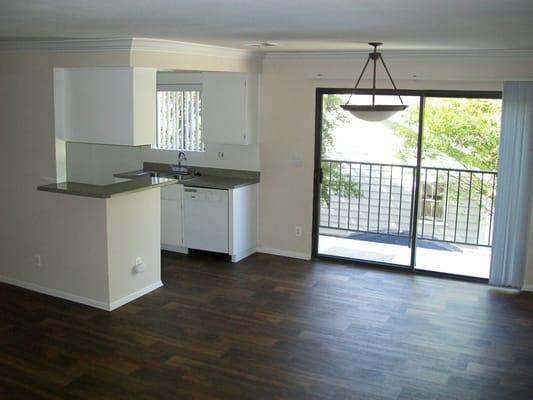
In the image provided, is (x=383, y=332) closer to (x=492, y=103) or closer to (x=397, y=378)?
(x=397, y=378)

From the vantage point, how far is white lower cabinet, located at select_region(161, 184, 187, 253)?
23.0 feet

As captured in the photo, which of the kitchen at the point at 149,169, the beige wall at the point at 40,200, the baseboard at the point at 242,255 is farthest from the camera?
the baseboard at the point at 242,255

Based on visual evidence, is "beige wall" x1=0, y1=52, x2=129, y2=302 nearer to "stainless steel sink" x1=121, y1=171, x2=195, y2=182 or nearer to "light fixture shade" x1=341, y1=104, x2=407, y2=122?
"stainless steel sink" x1=121, y1=171, x2=195, y2=182

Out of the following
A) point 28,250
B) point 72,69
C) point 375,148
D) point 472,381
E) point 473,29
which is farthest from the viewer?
point 375,148

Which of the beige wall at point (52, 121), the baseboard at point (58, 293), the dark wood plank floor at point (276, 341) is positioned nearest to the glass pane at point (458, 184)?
the beige wall at point (52, 121)

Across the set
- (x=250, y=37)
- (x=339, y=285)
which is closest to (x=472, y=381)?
(x=339, y=285)

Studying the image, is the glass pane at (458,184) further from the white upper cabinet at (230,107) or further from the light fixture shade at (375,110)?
the light fixture shade at (375,110)

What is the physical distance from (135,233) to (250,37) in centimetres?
219

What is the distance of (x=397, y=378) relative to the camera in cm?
417

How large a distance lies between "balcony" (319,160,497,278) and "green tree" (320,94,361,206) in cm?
1

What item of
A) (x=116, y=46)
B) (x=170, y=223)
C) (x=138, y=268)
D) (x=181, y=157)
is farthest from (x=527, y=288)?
(x=116, y=46)

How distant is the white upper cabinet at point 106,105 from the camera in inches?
199

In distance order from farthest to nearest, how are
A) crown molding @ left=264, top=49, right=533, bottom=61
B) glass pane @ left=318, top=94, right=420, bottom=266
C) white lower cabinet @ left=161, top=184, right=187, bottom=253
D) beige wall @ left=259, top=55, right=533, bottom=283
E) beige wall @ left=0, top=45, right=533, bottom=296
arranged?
white lower cabinet @ left=161, top=184, right=187, bottom=253 < glass pane @ left=318, top=94, right=420, bottom=266 < beige wall @ left=259, top=55, right=533, bottom=283 < crown molding @ left=264, top=49, right=533, bottom=61 < beige wall @ left=0, top=45, right=533, bottom=296

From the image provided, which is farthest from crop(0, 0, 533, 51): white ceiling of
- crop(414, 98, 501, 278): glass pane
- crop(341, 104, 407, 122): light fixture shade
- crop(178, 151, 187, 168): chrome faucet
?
crop(178, 151, 187, 168): chrome faucet
